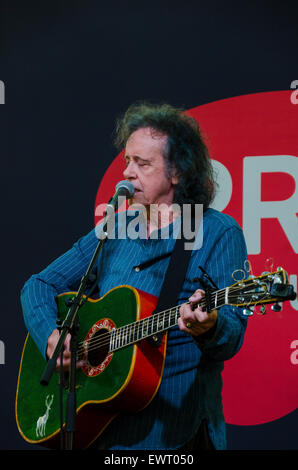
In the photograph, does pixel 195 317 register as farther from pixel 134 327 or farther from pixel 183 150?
pixel 183 150

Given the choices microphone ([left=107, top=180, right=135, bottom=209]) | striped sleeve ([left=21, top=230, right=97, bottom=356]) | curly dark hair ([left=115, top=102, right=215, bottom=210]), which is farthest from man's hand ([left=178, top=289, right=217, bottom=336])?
striped sleeve ([left=21, top=230, right=97, bottom=356])

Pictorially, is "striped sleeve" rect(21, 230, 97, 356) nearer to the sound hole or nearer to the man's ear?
the sound hole

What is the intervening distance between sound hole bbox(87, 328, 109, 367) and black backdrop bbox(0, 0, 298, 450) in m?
1.23

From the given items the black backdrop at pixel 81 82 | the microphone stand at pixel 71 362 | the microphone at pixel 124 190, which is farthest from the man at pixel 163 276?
the black backdrop at pixel 81 82

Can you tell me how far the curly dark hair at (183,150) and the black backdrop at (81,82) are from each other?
2.32 feet

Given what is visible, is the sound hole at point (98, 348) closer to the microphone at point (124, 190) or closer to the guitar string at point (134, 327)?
the guitar string at point (134, 327)

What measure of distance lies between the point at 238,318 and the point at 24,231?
6.33ft

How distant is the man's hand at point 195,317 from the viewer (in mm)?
1844

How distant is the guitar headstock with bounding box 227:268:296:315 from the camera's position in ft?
5.60

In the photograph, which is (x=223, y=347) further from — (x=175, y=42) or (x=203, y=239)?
(x=175, y=42)

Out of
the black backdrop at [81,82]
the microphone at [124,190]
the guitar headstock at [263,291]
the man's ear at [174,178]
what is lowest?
the guitar headstock at [263,291]

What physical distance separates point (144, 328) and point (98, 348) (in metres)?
0.29

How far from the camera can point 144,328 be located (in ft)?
6.87

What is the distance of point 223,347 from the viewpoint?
76.9 inches
